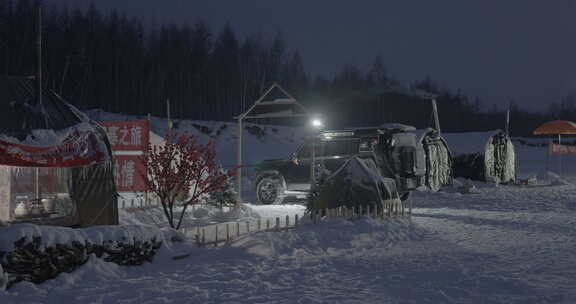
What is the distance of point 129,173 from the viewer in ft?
45.0

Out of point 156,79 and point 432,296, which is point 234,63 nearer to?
point 156,79

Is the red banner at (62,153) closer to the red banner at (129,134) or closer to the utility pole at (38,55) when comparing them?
the utility pole at (38,55)

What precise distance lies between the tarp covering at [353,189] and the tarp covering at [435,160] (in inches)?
278

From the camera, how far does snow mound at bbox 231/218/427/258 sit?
813 centimetres

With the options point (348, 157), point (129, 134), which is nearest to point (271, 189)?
point (348, 157)

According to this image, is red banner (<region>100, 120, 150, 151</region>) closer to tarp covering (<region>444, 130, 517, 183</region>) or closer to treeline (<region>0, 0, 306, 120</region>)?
tarp covering (<region>444, 130, 517, 183</region>)

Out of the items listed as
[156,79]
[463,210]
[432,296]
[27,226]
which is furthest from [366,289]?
[156,79]

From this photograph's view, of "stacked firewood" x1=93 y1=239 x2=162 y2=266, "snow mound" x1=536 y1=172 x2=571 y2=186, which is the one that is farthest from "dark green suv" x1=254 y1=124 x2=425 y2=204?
"snow mound" x1=536 y1=172 x2=571 y2=186

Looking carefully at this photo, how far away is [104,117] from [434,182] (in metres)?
27.5

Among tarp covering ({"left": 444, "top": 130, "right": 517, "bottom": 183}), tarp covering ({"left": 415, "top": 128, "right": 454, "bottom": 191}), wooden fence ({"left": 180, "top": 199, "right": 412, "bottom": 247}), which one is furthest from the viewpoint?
tarp covering ({"left": 444, "top": 130, "right": 517, "bottom": 183})

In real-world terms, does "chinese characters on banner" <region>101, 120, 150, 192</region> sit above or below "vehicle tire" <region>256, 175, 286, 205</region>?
above

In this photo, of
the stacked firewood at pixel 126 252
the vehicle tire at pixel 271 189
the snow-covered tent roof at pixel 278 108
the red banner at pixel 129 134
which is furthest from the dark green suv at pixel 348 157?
the stacked firewood at pixel 126 252

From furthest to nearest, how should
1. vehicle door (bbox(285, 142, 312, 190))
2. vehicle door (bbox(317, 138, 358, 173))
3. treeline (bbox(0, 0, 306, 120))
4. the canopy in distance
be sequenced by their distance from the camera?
treeline (bbox(0, 0, 306, 120))
the canopy in distance
vehicle door (bbox(285, 142, 312, 190))
vehicle door (bbox(317, 138, 358, 173))

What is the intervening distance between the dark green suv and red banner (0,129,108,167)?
23.2 ft
